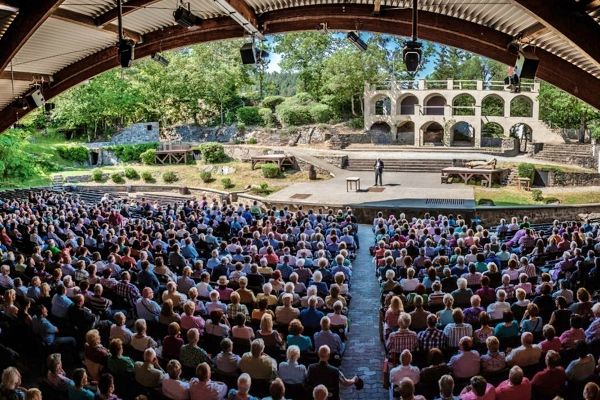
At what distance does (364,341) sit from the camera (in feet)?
27.3

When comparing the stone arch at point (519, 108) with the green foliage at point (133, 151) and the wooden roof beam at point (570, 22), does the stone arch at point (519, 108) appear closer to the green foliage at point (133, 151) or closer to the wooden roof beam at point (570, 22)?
the green foliage at point (133, 151)

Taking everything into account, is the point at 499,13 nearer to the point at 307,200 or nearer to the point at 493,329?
the point at 493,329

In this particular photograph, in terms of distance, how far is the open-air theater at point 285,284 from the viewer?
554 centimetres

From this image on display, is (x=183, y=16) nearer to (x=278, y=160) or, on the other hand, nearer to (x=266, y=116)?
(x=278, y=160)

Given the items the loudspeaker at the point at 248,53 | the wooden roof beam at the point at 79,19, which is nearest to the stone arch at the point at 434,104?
the loudspeaker at the point at 248,53

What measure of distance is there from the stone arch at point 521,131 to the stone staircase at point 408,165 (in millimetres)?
12880

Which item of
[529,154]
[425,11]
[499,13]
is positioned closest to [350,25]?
[425,11]

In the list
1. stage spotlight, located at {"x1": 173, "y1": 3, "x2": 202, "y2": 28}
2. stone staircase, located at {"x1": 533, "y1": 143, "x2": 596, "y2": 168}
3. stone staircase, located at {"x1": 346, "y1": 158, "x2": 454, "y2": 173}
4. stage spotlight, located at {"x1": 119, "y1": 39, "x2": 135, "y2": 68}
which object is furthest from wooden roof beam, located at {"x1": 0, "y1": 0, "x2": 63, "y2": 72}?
stone staircase, located at {"x1": 533, "y1": 143, "x2": 596, "y2": 168}

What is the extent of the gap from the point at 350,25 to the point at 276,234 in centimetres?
508

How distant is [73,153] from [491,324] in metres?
34.5

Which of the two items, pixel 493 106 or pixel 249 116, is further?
pixel 493 106

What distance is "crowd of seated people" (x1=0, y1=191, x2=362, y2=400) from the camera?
5.36 m

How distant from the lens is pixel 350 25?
41.6 feet

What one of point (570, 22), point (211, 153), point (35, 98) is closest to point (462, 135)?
→ point (211, 153)
